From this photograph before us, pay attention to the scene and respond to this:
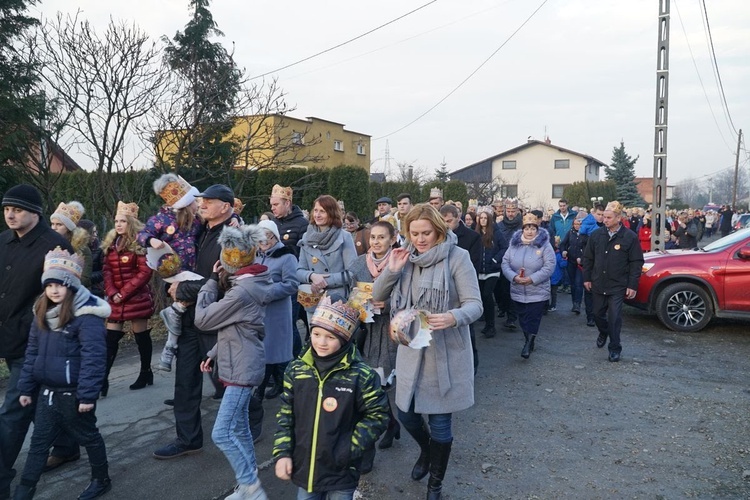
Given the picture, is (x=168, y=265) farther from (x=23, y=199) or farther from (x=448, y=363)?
(x=448, y=363)

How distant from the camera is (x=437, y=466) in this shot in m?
3.42

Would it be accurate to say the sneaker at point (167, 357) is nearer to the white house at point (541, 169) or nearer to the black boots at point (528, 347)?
the black boots at point (528, 347)

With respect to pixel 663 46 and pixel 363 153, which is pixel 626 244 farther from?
pixel 363 153

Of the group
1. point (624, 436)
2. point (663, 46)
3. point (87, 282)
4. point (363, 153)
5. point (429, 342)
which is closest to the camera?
point (429, 342)

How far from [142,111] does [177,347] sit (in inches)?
219

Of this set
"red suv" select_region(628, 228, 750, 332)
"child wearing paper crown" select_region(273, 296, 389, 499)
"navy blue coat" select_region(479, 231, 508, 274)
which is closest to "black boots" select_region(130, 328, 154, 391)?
"child wearing paper crown" select_region(273, 296, 389, 499)

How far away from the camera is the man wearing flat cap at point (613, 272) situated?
6770mm

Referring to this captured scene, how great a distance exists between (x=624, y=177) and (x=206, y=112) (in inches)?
1610

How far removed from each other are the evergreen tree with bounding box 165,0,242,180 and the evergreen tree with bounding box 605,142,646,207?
39.1m

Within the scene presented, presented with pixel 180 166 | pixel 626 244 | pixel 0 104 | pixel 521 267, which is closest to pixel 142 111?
pixel 180 166

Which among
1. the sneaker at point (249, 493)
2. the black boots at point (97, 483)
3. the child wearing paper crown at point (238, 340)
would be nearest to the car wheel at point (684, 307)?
the child wearing paper crown at point (238, 340)

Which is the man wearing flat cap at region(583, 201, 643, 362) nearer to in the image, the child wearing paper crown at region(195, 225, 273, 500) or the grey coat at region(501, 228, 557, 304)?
the grey coat at region(501, 228, 557, 304)

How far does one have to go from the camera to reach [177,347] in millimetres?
4074

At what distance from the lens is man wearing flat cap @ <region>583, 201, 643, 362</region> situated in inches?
267
